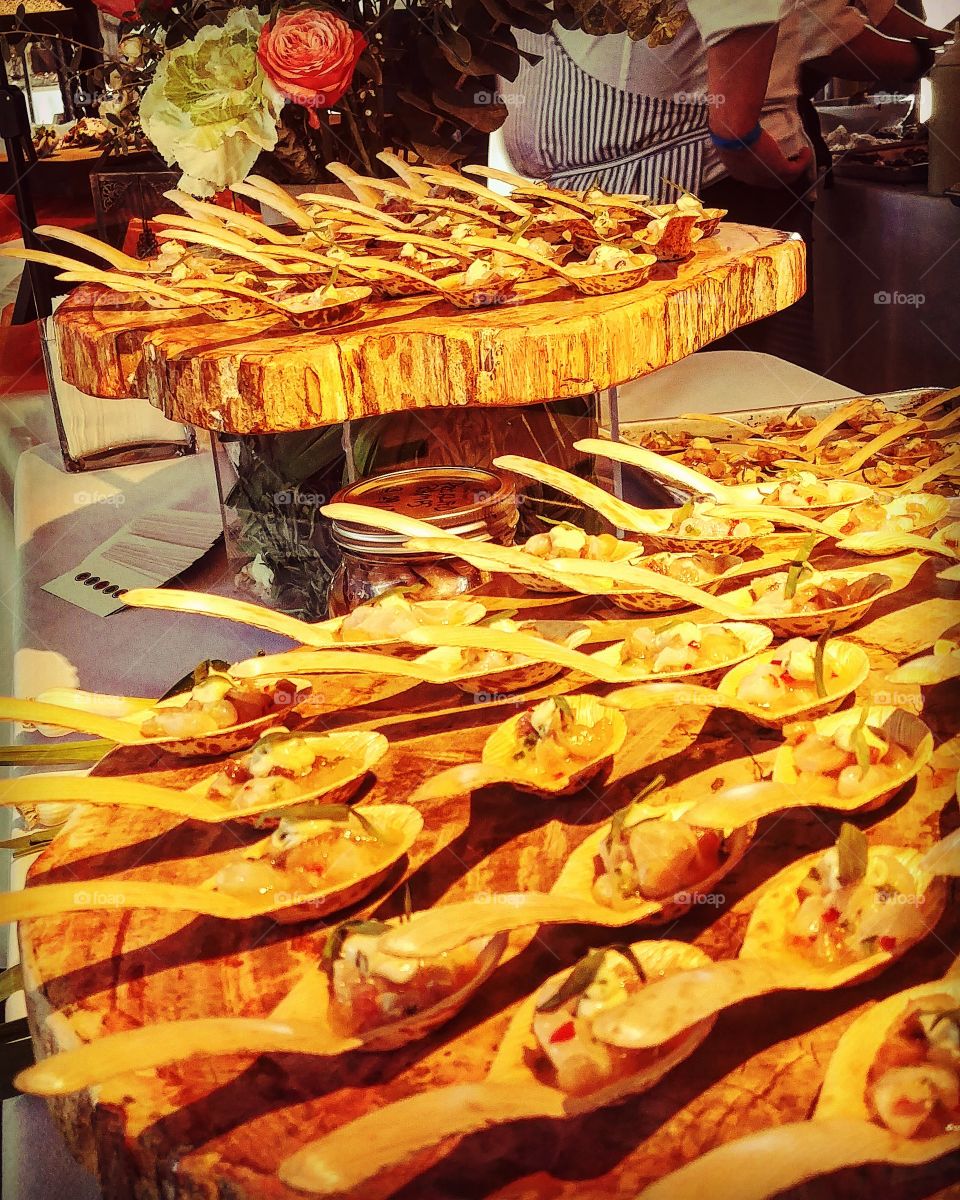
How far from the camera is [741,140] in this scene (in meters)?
1.47

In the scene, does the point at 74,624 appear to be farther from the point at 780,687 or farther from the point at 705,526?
the point at 780,687

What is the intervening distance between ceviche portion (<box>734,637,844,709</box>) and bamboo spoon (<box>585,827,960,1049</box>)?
0.40ft

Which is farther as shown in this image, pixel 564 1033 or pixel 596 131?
pixel 596 131

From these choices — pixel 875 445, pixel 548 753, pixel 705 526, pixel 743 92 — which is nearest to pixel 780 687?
pixel 548 753

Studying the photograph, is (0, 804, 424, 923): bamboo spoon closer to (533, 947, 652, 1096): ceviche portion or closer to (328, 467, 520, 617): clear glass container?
(533, 947, 652, 1096): ceviche portion

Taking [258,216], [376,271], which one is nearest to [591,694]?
[376,271]

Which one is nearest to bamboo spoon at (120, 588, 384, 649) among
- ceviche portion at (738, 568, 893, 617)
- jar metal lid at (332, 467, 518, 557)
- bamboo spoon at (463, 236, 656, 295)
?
jar metal lid at (332, 467, 518, 557)

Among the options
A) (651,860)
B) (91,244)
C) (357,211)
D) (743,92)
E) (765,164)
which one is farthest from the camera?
(765,164)

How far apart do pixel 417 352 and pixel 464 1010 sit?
46cm

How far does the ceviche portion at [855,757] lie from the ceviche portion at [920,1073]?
117 mm

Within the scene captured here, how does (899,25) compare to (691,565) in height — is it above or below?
above

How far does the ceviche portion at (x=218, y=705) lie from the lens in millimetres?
544

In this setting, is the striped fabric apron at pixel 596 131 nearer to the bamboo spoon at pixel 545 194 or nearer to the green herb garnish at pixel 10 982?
the bamboo spoon at pixel 545 194

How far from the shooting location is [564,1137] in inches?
12.4
